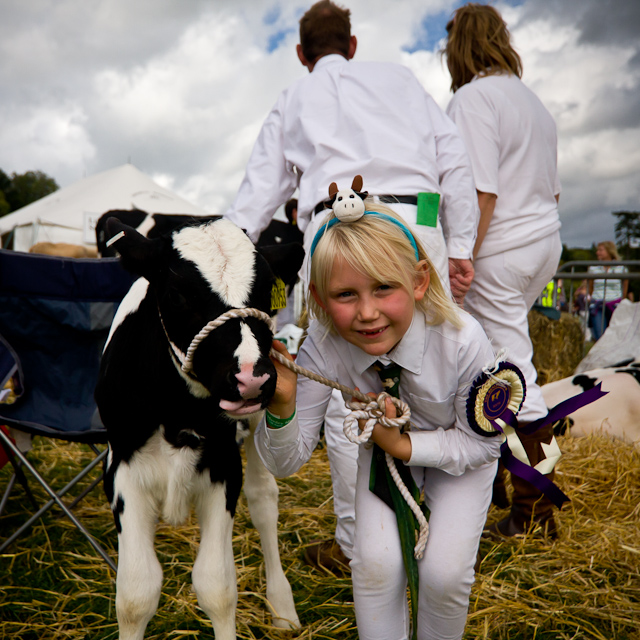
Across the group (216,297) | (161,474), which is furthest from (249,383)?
(161,474)

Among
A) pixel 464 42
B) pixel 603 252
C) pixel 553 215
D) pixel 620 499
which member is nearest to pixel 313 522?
pixel 620 499

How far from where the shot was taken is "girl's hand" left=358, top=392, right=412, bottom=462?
1595 mm

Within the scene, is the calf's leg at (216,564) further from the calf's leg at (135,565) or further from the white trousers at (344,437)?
the white trousers at (344,437)

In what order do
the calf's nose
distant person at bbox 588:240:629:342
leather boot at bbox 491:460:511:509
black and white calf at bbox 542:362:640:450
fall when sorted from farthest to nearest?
distant person at bbox 588:240:629:342
black and white calf at bbox 542:362:640:450
leather boot at bbox 491:460:511:509
the calf's nose

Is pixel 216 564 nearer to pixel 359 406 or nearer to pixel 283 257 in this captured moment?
pixel 359 406

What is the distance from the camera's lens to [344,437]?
2.35 meters

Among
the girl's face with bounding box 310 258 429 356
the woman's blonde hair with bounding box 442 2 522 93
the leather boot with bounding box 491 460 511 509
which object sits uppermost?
the woman's blonde hair with bounding box 442 2 522 93

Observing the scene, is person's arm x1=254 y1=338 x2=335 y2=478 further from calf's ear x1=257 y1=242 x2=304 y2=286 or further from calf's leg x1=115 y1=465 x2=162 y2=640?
calf's leg x1=115 y1=465 x2=162 y2=640

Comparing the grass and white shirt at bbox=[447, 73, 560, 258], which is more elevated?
white shirt at bbox=[447, 73, 560, 258]

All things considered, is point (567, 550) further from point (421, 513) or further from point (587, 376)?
point (587, 376)

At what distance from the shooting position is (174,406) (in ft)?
5.96

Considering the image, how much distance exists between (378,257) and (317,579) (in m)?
1.57

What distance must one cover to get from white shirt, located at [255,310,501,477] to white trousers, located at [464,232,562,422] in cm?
111

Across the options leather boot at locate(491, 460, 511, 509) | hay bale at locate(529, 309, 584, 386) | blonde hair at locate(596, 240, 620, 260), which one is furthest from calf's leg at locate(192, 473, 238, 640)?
blonde hair at locate(596, 240, 620, 260)
